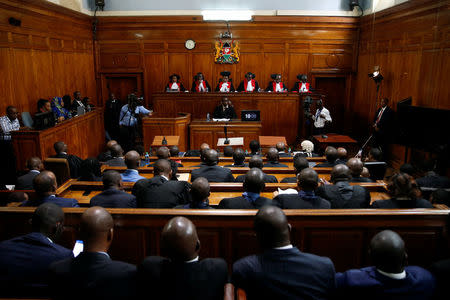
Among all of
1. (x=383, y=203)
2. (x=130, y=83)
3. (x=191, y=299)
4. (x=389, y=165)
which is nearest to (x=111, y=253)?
(x=191, y=299)

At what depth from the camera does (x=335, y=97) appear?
35.7 feet

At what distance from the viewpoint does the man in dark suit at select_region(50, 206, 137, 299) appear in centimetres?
193

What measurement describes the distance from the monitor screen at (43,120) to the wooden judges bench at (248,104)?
309 centimetres

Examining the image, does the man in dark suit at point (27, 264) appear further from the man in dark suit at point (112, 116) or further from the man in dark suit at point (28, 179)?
the man in dark suit at point (112, 116)

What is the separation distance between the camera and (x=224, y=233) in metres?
2.87

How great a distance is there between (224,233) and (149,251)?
68 cm

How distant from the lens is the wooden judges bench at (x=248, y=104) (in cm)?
899

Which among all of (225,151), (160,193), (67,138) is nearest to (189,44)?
(67,138)

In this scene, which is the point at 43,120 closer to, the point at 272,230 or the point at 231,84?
the point at 272,230

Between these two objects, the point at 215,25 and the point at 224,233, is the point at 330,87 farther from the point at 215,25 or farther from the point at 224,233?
the point at 224,233

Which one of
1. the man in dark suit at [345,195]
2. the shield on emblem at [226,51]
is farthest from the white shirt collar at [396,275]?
the shield on emblem at [226,51]

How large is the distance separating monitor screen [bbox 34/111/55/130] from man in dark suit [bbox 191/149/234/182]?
3.30 meters

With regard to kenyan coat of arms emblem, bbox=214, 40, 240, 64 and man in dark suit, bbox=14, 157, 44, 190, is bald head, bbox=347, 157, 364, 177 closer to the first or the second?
man in dark suit, bbox=14, 157, 44, 190

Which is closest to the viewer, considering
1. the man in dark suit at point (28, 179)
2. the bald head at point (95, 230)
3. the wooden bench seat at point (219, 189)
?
the bald head at point (95, 230)
